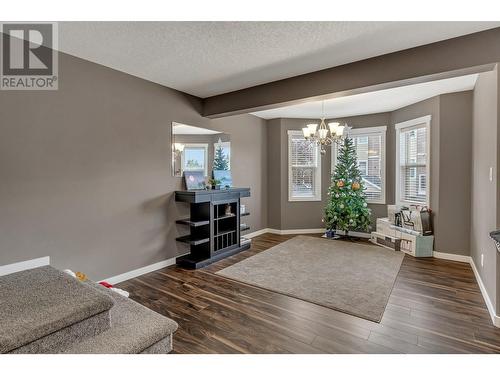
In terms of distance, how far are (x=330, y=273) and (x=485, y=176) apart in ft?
6.72

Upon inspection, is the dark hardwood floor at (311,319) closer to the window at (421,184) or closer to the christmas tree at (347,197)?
the window at (421,184)

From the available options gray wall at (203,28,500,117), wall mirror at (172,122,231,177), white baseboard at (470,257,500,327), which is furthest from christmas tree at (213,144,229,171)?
white baseboard at (470,257,500,327)

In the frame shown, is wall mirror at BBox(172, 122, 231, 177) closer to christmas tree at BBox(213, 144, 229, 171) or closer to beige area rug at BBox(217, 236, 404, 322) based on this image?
christmas tree at BBox(213, 144, 229, 171)

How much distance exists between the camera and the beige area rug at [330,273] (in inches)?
109

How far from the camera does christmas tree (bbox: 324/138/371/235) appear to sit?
527 cm

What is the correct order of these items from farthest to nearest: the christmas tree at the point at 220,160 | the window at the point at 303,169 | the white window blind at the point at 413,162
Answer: the window at the point at 303,169
the christmas tree at the point at 220,160
the white window blind at the point at 413,162

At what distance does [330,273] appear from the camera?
3.52 m

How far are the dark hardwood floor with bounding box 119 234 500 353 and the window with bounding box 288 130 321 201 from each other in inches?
113

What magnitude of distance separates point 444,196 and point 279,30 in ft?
12.0

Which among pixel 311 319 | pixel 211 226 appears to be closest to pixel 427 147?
pixel 311 319

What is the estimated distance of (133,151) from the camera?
3.42 metres

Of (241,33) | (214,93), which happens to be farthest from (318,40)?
(214,93)

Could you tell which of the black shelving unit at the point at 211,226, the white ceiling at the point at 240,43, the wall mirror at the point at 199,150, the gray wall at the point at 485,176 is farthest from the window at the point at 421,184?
the wall mirror at the point at 199,150
